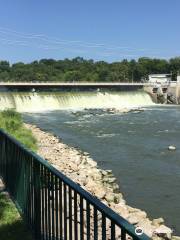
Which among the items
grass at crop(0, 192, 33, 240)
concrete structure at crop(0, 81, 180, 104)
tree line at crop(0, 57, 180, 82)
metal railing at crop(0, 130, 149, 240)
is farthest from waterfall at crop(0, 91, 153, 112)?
metal railing at crop(0, 130, 149, 240)

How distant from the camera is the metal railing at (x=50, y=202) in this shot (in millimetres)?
3338

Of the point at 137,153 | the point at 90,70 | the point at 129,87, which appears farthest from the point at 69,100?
the point at 90,70

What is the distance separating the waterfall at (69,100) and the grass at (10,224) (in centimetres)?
4120

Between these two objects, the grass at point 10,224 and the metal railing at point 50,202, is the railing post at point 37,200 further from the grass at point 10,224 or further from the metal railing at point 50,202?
the grass at point 10,224

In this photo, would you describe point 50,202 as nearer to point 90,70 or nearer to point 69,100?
point 69,100

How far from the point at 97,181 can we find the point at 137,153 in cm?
745

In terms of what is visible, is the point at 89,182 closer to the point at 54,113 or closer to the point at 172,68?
the point at 54,113

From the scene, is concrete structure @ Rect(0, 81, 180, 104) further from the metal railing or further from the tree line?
the metal railing

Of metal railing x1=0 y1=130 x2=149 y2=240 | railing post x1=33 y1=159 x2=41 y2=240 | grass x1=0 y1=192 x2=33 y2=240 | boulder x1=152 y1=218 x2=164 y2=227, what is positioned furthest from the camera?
boulder x1=152 y1=218 x2=164 y2=227

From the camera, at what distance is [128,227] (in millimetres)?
2588

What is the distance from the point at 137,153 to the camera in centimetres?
2217

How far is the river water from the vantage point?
13.2 meters

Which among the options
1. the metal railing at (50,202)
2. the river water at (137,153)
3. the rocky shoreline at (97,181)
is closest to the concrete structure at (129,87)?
the river water at (137,153)

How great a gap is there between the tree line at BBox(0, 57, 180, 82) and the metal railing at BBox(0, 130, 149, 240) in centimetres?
8362
